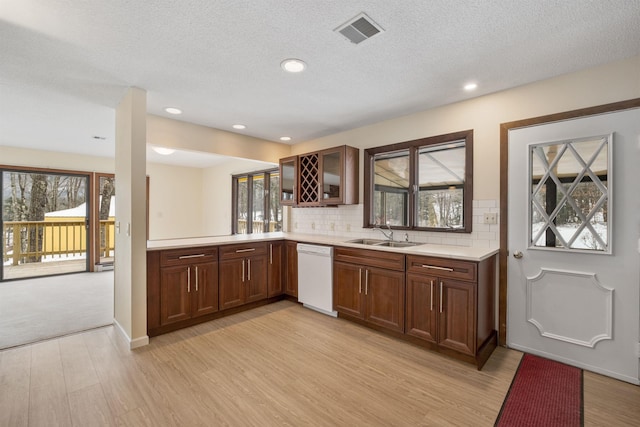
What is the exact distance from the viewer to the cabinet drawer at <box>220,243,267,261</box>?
3.37m

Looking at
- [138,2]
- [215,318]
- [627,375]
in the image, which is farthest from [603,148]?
[215,318]

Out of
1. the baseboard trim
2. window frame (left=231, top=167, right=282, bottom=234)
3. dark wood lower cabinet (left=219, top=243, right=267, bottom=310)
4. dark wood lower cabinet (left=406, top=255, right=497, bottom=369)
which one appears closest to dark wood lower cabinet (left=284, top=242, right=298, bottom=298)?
dark wood lower cabinet (left=219, top=243, right=267, bottom=310)

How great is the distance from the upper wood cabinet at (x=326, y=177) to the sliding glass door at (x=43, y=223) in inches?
183

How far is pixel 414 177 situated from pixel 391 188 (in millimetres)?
361

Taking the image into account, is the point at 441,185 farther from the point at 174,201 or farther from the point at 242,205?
the point at 174,201

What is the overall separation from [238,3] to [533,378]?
3.24m

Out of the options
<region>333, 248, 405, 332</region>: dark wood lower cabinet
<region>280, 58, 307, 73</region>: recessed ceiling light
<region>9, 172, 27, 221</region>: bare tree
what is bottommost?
<region>333, 248, 405, 332</region>: dark wood lower cabinet

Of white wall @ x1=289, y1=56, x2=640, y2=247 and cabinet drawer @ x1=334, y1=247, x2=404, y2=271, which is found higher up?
white wall @ x1=289, y1=56, x2=640, y2=247

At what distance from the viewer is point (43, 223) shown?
5.47 m

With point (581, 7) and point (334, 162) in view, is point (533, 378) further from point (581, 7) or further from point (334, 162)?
point (334, 162)

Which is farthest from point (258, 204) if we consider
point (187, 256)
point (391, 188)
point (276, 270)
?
point (391, 188)

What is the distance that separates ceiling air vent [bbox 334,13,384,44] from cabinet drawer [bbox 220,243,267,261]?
99.1 inches

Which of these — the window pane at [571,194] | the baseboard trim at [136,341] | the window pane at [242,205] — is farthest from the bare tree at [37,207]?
the window pane at [571,194]

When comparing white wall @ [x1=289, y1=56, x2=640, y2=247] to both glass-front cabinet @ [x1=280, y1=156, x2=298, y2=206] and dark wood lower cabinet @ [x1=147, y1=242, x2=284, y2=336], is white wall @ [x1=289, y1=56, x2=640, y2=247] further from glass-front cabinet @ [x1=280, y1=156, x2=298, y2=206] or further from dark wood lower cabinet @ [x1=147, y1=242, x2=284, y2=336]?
dark wood lower cabinet @ [x1=147, y1=242, x2=284, y2=336]
